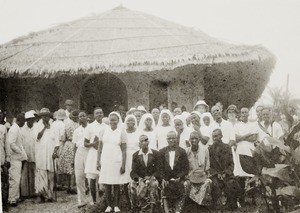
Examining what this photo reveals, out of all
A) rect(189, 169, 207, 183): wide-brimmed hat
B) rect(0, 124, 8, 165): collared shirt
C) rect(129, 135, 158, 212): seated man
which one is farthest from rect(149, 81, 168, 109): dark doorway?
rect(0, 124, 8, 165): collared shirt

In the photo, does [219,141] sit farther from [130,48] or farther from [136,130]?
[130,48]

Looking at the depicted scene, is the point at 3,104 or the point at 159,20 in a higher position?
the point at 159,20

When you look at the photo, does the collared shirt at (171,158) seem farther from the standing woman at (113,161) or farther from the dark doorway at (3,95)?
the dark doorway at (3,95)

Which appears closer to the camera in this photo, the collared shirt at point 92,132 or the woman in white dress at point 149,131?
the woman in white dress at point 149,131

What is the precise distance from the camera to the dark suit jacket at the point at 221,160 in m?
5.12

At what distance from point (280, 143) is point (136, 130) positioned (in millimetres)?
2266

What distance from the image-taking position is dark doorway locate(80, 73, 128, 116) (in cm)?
862

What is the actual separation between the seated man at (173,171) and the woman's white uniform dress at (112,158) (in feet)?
1.57

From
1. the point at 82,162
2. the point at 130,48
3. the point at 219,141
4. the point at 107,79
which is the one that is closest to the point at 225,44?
the point at 130,48

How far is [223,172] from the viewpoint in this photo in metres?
5.12

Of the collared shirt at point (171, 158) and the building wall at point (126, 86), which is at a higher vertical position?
the building wall at point (126, 86)

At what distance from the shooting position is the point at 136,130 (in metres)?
5.38

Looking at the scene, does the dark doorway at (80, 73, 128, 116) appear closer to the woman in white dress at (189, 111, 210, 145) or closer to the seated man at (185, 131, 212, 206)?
the woman in white dress at (189, 111, 210, 145)

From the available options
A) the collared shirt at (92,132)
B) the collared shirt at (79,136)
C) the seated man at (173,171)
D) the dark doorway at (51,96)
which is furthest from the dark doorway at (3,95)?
the seated man at (173,171)
